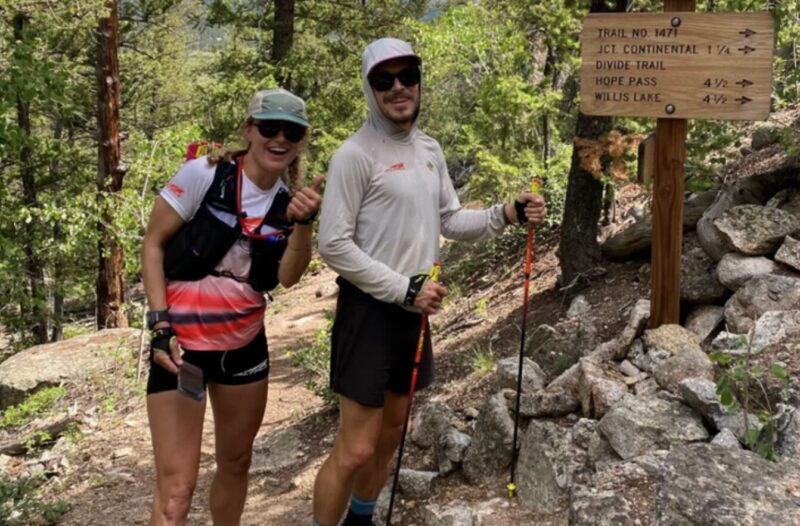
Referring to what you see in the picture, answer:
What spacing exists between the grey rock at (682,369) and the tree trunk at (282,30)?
9973mm

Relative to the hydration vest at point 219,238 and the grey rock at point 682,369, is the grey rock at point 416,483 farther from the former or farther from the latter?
the hydration vest at point 219,238

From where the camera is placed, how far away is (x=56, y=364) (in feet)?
30.9

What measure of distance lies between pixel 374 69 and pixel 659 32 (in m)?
2.11

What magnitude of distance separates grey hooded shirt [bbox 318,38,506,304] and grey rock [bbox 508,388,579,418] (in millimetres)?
1442

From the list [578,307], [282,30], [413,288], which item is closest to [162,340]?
[413,288]

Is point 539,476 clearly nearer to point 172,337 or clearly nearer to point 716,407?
point 716,407

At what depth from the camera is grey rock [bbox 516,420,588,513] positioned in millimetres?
3539

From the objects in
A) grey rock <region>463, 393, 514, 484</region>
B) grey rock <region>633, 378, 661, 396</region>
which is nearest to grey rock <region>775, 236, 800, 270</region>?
grey rock <region>633, 378, 661, 396</region>

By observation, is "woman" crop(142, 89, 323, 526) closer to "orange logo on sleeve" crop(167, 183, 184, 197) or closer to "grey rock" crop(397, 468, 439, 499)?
"orange logo on sleeve" crop(167, 183, 184, 197)

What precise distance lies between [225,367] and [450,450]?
5.84 feet

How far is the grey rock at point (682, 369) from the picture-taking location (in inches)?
152

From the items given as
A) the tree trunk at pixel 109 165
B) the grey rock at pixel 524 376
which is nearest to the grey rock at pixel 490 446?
the grey rock at pixel 524 376

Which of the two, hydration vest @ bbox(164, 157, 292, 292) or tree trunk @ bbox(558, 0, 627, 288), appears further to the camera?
tree trunk @ bbox(558, 0, 627, 288)

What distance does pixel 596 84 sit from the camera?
4285 mm
